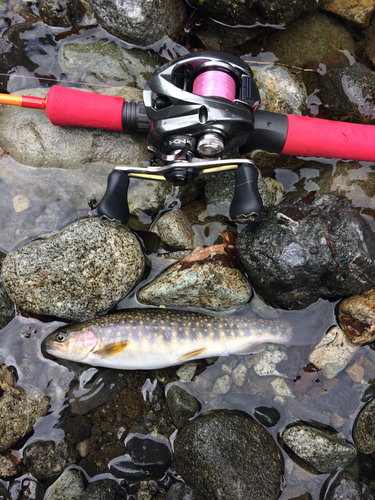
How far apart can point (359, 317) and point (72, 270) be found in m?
3.31

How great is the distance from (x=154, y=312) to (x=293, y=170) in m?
2.63

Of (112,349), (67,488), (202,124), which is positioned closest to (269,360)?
(112,349)

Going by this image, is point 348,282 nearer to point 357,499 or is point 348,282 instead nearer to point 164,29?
point 357,499

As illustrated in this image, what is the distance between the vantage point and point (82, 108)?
347 centimetres

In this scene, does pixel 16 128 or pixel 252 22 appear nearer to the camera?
pixel 16 128

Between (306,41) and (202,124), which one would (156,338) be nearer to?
(202,124)

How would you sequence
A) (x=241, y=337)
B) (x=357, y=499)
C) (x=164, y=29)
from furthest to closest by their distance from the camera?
(x=164, y=29)
(x=241, y=337)
(x=357, y=499)

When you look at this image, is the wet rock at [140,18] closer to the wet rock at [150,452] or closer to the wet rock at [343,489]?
the wet rock at [150,452]

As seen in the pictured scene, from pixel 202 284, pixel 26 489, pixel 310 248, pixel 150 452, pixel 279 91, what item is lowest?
pixel 26 489

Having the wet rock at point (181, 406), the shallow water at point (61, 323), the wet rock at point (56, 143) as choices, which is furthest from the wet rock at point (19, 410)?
the wet rock at point (56, 143)

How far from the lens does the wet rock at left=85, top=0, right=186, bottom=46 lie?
3.97 metres

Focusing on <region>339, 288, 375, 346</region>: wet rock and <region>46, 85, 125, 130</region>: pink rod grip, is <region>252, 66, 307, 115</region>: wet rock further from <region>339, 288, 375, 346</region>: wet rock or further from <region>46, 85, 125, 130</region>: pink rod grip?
<region>339, 288, 375, 346</region>: wet rock

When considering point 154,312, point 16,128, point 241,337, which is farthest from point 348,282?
point 16,128

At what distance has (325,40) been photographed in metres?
4.45
